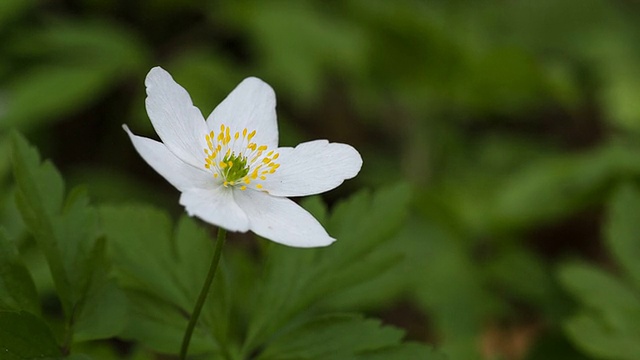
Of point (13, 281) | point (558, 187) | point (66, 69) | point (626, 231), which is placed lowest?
point (13, 281)

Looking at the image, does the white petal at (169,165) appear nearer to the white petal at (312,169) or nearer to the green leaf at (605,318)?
the white petal at (312,169)

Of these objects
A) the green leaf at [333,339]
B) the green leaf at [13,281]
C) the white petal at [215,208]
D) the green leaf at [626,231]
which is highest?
the green leaf at [626,231]

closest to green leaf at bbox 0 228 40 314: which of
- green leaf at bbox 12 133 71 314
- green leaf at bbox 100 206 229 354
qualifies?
green leaf at bbox 12 133 71 314

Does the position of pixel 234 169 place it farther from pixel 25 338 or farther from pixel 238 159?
pixel 25 338

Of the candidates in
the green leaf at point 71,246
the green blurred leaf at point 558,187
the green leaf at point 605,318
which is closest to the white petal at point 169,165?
the green leaf at point 71,246

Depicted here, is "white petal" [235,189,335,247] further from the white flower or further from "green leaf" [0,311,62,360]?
"green leaf" [0,311,62,360]

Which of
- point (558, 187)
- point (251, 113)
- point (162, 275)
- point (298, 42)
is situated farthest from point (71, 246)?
point (298, 42)

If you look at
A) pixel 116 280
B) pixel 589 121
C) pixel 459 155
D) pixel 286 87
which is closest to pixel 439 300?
pixel 459 155
